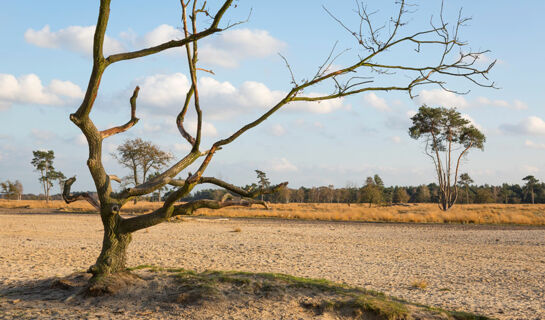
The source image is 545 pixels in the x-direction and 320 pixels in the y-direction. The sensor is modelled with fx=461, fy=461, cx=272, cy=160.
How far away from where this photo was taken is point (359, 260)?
12.9 metres

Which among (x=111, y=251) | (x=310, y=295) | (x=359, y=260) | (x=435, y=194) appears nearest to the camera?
(x=310, y=295)

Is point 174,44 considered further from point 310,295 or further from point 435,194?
point 435,194

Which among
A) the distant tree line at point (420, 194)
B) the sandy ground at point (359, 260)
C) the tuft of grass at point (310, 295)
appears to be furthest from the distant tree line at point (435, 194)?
the tuft of grass at point (310, 295)

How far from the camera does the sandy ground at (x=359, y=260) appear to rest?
8.49 metres

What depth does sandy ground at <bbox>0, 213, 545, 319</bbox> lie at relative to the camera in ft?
27.9

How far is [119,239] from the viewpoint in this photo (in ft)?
22.3

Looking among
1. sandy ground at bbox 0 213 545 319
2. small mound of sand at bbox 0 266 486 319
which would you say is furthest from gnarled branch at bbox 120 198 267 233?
sandy ground at bbox 0 213 545 319

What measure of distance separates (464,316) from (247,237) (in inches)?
521

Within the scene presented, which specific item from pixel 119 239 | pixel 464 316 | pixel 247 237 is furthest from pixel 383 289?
pixel 247 237

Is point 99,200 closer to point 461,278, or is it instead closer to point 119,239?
point 119,239

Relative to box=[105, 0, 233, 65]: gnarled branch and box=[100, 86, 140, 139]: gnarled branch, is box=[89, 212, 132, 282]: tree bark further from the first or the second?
box=[105, 0, 233, 65]: gnarled branch

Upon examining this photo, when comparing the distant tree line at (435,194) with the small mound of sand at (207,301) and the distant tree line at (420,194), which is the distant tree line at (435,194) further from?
the small mound of sand at (207,301)

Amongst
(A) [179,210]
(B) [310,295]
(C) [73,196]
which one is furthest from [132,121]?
(B) [310,295]

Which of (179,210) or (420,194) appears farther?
(420,194)
